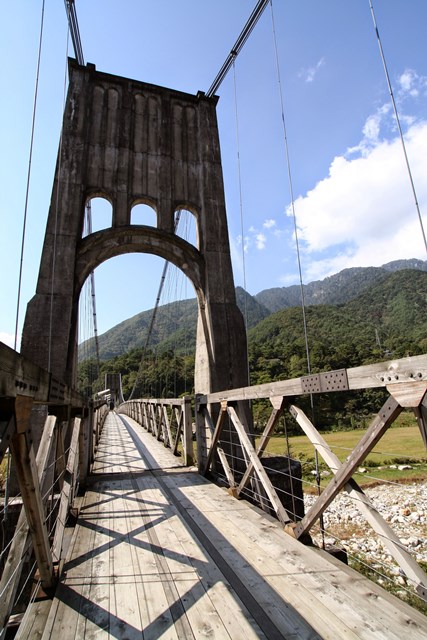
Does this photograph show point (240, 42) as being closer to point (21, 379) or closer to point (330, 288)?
point (21, 379)

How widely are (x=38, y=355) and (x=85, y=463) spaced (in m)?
2.34

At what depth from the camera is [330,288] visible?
139125mm

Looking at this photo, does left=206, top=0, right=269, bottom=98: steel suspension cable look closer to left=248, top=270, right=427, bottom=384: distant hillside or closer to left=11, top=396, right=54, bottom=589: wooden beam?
left=11, top=396, right=54, bottom=589: wooden beam

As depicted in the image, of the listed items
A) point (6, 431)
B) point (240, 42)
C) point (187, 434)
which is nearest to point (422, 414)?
point (6, 431)

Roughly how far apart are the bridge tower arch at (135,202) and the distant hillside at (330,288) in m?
108

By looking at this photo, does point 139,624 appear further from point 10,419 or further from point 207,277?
point 207,277

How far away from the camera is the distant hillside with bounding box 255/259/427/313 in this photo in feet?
392

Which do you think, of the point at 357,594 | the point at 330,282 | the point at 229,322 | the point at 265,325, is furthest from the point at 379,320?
the point at 330,282

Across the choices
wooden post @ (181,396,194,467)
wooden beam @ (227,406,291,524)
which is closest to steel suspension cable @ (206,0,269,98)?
wooden post @ (181,396,194,467)

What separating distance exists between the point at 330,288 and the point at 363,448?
14546 centimetres

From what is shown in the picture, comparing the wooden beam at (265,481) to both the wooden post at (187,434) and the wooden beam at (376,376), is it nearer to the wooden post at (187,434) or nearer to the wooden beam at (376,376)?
the wooden beam at (376,376)

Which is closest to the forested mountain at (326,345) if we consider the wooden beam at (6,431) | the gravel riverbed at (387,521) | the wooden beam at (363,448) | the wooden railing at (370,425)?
the gravel riverbed at (387,521)

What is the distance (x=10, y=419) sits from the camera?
1212 mm

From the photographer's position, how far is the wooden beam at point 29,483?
131cm
